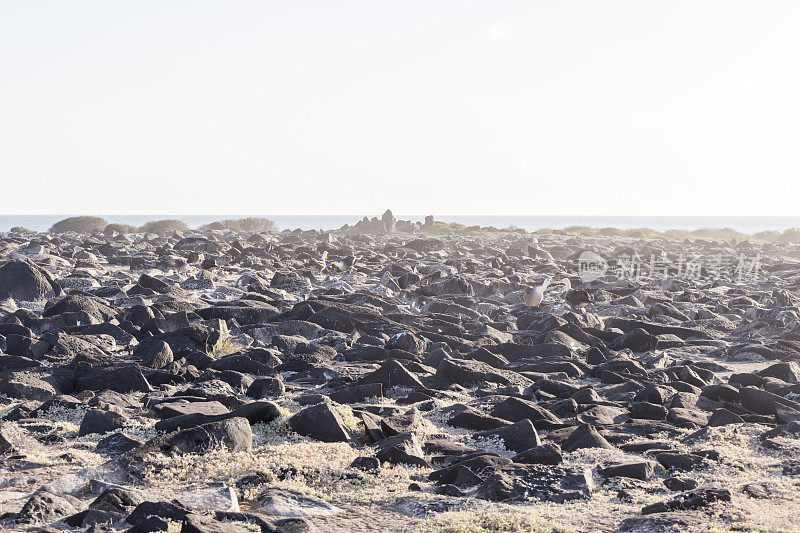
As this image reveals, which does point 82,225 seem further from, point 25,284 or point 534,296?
point 534,296

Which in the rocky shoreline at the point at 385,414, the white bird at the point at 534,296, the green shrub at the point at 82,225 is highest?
the green shrub at the point at 82,225

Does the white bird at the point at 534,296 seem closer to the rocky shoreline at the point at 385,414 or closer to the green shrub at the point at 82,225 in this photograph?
the rocky shoreline at the point at 385,414

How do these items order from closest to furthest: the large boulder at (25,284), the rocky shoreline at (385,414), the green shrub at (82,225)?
the rocky shoreline at (385,414)
the large boulder at (25,284)
the green shrub at (82,225)

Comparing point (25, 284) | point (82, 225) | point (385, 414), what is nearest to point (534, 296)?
point (385, 414)

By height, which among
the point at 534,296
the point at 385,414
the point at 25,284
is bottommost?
the point at 385,414

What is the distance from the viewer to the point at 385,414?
6.82 meters

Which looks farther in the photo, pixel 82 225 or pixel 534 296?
pixel 82 225

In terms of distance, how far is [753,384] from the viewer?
27.8ft

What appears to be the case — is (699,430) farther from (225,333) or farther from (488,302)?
(488,302)

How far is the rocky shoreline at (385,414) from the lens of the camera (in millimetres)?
4594

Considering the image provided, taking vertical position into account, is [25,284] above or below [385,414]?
above

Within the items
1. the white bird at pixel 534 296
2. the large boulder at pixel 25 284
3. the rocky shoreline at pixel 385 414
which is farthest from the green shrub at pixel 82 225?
the white bird at pixel 534 296

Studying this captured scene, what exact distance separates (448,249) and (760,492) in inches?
1019

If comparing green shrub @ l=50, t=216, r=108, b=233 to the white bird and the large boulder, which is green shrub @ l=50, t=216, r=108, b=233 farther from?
the white bird
